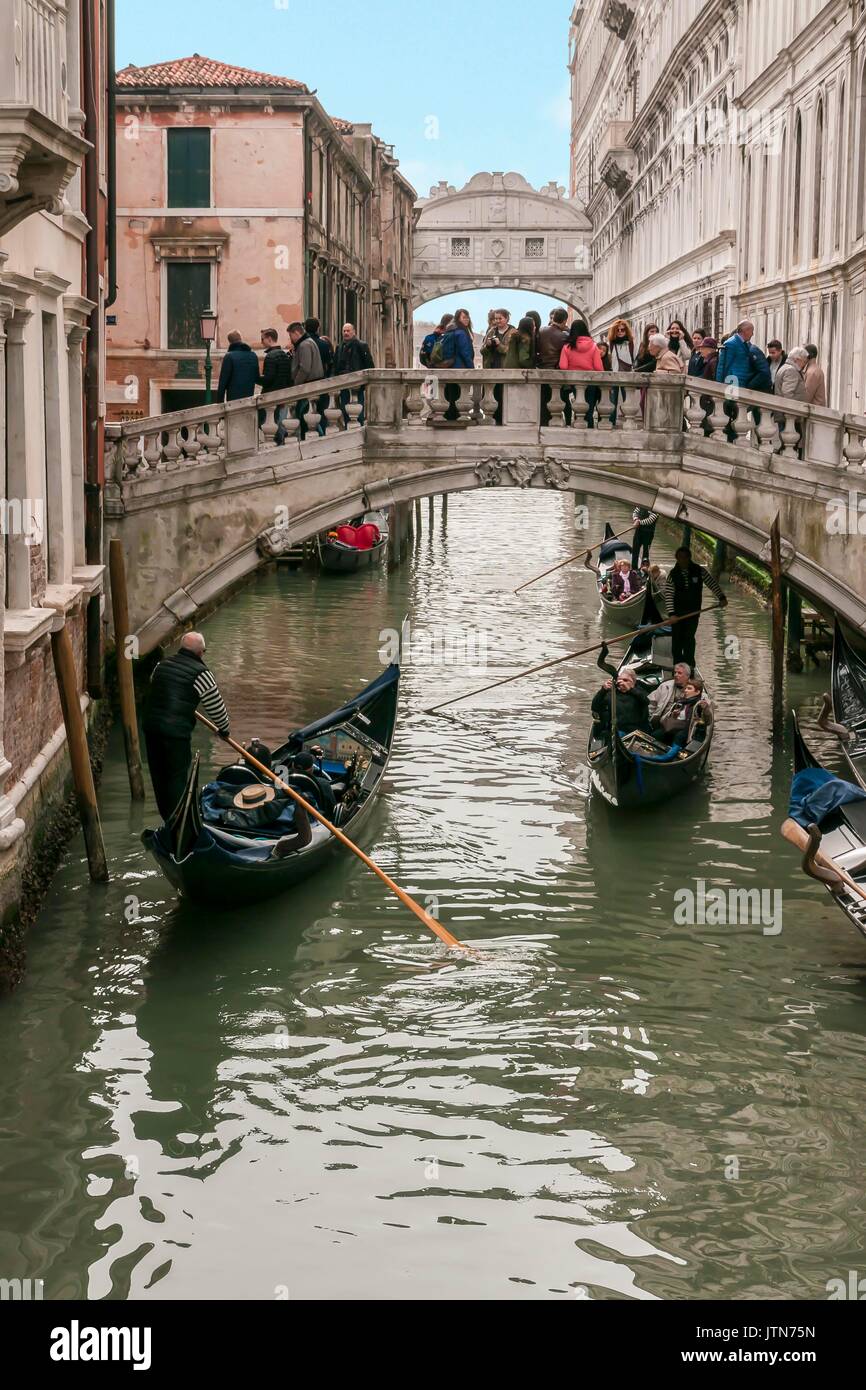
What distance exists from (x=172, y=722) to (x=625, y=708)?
3.48m

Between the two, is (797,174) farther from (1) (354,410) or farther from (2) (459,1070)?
(2) (459,1070)

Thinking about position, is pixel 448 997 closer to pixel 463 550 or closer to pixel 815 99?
pixel 815 99

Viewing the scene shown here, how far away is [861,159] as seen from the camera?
56.7ft

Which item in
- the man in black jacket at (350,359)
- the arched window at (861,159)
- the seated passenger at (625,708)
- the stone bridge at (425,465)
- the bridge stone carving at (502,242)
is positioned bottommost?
the seated passenger at (625,708)

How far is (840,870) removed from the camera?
26.6 ft

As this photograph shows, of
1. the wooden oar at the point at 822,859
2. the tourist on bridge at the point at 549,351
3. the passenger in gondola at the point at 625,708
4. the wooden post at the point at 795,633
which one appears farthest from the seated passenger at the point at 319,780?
the wooden post at the point at 795,633

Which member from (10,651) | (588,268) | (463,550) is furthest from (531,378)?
(588,268)

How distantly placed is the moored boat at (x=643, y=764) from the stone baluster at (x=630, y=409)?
183cm

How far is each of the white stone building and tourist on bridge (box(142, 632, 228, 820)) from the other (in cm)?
1027

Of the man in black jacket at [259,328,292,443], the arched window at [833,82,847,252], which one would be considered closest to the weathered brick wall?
the man in black jacket at [259,328,292,443]

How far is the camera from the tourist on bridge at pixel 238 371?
12.5m

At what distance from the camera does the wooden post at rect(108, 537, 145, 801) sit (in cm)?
1105

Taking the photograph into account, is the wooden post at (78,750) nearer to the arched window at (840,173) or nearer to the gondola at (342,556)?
the arched window at (840,173)

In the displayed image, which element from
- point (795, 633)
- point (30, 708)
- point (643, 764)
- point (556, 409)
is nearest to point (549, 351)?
point (556, 409)
